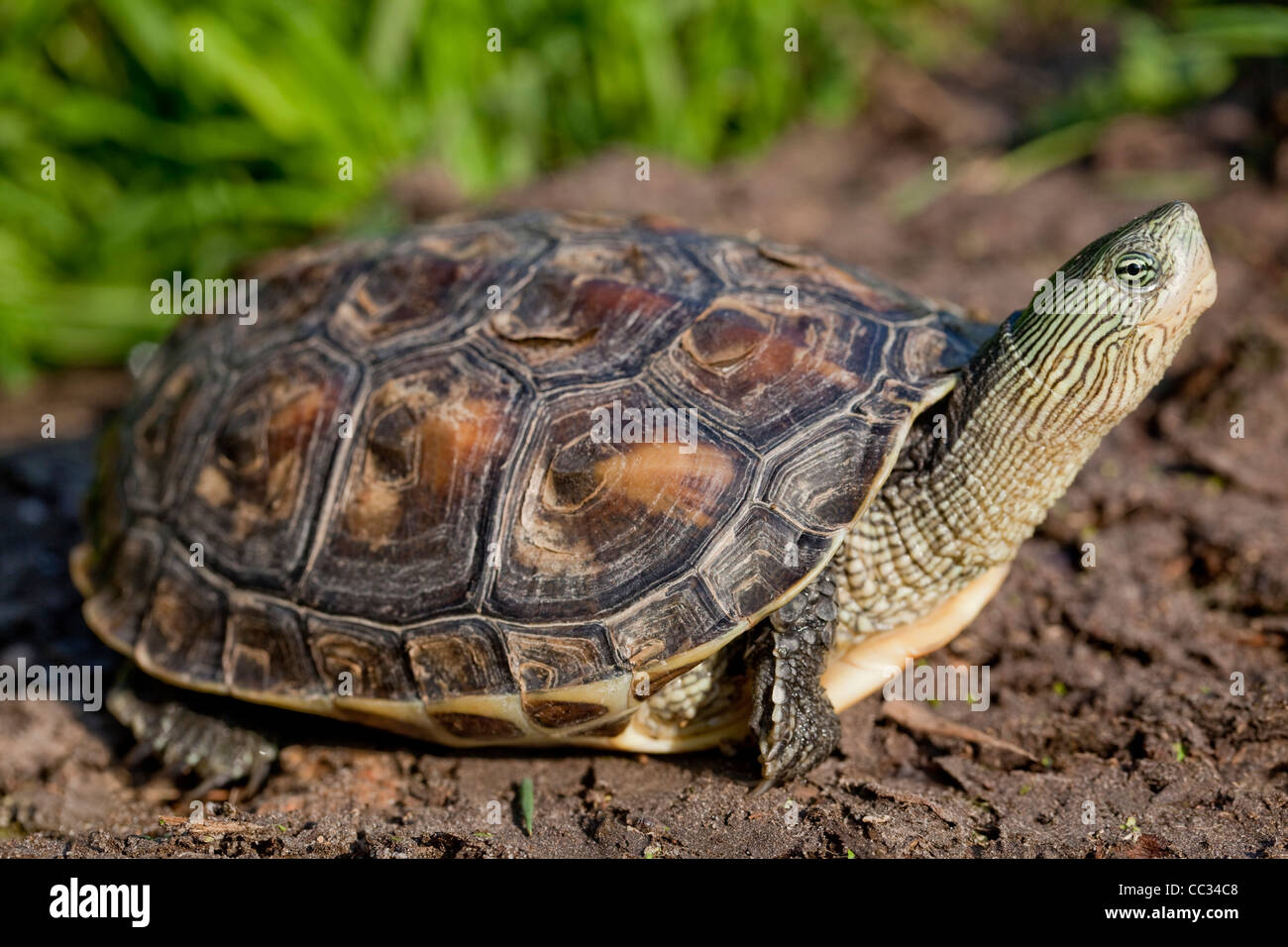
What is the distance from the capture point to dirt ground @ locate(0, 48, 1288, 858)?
321 cm

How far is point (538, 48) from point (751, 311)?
4528 millimetres

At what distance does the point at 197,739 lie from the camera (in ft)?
13.2

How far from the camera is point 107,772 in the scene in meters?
4.11

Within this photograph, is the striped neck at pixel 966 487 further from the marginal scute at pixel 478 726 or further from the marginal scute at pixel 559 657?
the marginal scute at pixel 478 726

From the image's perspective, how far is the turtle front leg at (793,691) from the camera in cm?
322

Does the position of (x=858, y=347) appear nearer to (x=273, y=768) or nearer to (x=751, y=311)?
(x=751, y=311)

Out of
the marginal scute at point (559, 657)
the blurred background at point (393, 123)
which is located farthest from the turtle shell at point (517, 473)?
the blurred background at point (393, 123)

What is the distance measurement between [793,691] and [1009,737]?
0.95m

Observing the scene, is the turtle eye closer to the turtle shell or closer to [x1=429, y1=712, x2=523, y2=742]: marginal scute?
the turtle shell

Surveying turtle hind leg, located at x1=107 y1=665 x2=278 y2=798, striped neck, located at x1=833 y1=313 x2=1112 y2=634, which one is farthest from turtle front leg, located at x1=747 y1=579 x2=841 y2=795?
turtle hind leg, located at x1=107 y1=665 x2=278 y2=798

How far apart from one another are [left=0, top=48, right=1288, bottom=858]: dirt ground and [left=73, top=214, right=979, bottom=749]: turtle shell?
1.09 ft

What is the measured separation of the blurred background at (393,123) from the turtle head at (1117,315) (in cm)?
357

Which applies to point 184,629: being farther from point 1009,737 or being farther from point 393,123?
point 393,123
